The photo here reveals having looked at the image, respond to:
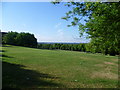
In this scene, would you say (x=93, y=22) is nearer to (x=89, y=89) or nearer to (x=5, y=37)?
(x=89, y=89)

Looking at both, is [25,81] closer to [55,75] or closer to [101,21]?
[55,75]

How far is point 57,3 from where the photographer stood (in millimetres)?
4660

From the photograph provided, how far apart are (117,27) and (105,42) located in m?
0.73

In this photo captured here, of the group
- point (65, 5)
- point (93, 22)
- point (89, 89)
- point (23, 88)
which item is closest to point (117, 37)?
point (93, 22)

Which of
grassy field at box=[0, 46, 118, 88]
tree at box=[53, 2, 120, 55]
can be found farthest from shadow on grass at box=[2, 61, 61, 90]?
tree at box=[53, 2, 120, 55]

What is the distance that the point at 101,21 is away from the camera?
167 inches

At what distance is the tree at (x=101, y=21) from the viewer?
4008 mm

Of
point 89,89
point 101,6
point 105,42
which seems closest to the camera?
point 101,6

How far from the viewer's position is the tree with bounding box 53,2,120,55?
4008mm

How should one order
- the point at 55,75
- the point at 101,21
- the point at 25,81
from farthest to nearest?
the point at 55,75 → the point at 25,81 → the point at 101,21

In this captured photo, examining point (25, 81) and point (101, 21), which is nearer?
point (101, 21)

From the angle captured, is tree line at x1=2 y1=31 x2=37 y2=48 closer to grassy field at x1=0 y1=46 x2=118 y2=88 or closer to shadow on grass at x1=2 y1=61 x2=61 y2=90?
grassy field at x1=0 y1=46 x2=118 y2=88

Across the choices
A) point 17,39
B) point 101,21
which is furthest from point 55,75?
Answer: point 17,39

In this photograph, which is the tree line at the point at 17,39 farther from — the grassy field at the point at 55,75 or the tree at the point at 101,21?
the tree at the point at 101,21
